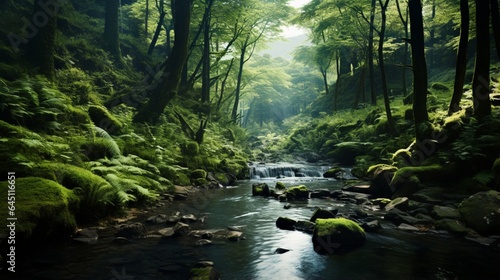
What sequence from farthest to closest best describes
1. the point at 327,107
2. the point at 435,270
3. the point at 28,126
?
the point at 327,107
the point at 28,126
the point at 435,270

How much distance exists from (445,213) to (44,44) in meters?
14.5

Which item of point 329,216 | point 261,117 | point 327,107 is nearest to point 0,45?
point 329,216

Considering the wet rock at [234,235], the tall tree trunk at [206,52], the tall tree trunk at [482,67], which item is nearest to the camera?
the wet rock at [234,235]

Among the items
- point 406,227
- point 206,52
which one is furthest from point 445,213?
point 206,52

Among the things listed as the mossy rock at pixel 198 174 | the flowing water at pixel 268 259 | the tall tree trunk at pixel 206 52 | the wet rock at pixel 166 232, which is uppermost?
the tall tree trunk at pixel 206 52

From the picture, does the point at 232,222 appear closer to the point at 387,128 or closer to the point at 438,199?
the point at 438,199

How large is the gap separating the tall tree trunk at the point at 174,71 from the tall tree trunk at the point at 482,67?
12398mm

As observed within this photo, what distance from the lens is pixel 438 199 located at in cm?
948

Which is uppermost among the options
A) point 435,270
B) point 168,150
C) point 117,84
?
point 117,84

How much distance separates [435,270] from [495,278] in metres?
0.86

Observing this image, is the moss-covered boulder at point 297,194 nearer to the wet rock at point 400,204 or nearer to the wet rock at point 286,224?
the wet rock at point 400,204

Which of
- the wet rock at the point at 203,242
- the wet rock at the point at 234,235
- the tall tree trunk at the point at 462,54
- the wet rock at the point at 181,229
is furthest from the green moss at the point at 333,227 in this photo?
the tall tree trunk at the point at 462,54

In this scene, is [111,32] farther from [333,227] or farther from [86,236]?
[333,227]

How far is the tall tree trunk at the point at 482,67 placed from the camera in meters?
10.6
